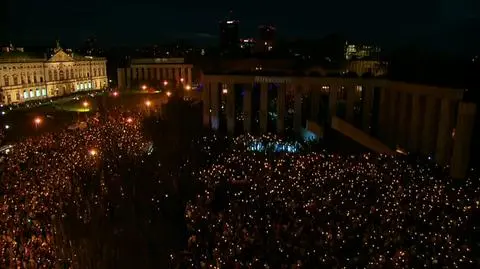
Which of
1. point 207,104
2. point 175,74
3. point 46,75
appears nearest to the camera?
point 207,104

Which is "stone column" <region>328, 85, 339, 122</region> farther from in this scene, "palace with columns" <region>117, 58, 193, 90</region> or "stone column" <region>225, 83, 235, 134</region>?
"palace with columns" <region>117, 58, 193, 90</region>

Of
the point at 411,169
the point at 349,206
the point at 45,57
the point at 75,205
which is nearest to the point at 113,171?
the point at 75,205

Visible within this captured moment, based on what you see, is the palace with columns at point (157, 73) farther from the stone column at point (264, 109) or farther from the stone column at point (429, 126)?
the stone column at point (429, 126)

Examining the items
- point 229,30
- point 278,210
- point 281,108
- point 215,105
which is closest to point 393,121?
point 281,108

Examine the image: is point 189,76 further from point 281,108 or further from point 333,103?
point 333,103

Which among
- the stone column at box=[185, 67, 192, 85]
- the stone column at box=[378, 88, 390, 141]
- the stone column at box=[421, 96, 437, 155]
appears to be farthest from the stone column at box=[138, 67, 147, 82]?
the stone column at box=[421, 96, 437, 155]

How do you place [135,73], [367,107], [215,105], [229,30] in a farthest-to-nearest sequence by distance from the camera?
[229,30] → [135,73] → [215,105] → [367,107]
